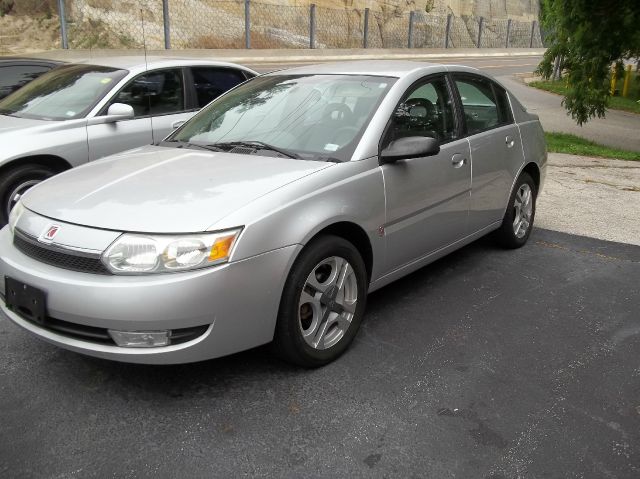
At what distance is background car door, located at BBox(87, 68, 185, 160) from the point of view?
6.12m

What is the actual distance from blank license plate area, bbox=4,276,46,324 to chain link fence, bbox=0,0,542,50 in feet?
75.2

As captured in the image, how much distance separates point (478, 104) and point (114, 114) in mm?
3218

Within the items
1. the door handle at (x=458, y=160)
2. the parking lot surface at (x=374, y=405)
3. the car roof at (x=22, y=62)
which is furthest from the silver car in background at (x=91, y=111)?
the door handle at (x=458, y=160)

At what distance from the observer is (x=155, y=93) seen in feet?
22.0

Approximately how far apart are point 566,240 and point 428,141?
2719 millimetres

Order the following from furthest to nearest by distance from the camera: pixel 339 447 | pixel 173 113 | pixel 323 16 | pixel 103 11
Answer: pixel 323 16 → pixel 103 11 → pixel 173 113 → pixel 339 447

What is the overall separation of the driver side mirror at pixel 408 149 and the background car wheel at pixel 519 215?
1767 millimetres

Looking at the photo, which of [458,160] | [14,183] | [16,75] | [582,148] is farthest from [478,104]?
[582,148]

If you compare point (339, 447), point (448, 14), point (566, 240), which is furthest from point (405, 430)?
point (448, 14)

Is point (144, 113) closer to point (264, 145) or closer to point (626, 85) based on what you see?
point (264, 145)

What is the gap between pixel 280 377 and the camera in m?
3.46

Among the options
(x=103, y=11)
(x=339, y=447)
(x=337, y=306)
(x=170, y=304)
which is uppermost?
(x=103, y=11)

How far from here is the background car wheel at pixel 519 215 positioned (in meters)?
5.43

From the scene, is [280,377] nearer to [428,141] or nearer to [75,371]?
[75,371]
